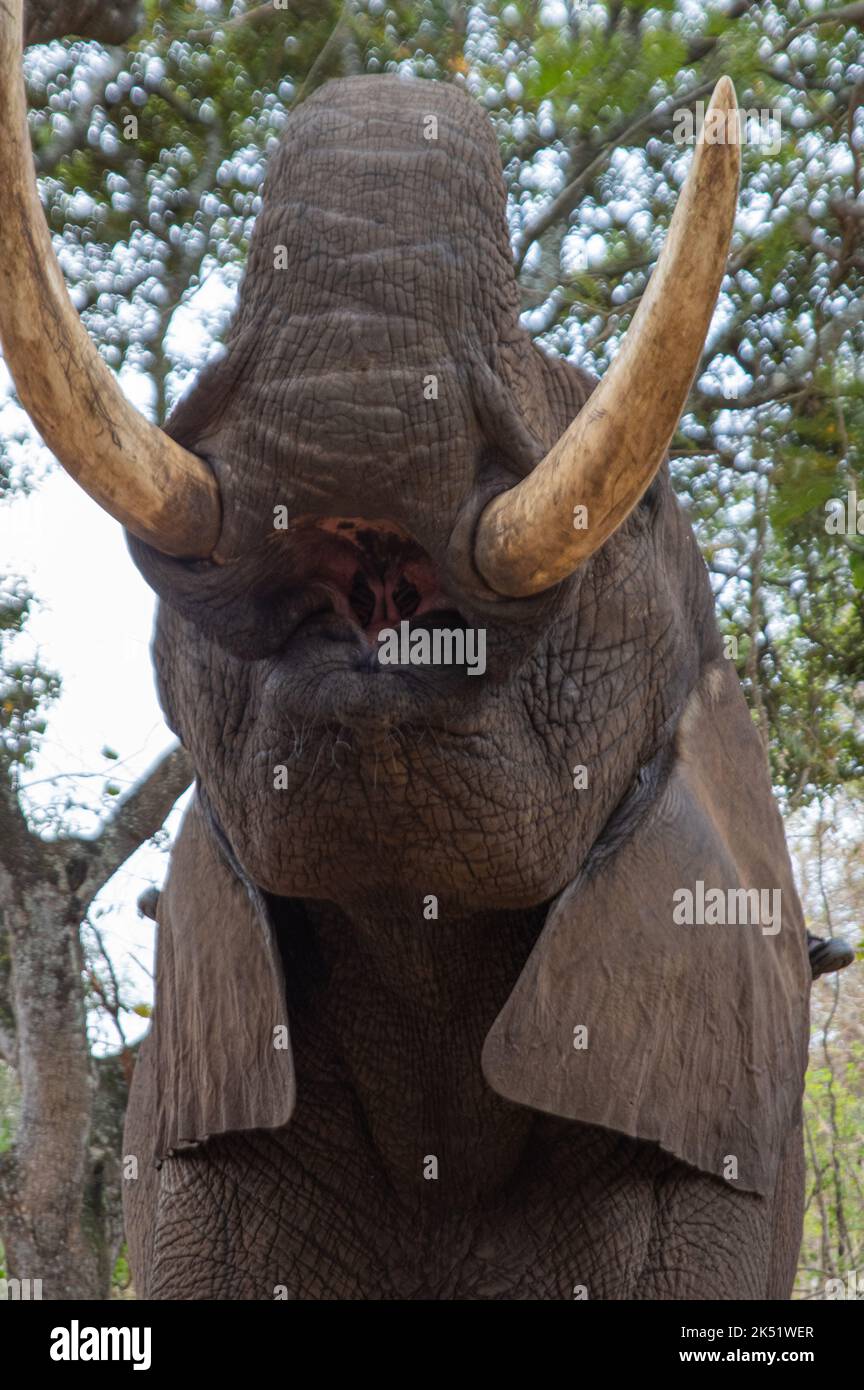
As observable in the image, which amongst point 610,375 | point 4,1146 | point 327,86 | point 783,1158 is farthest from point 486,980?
point 4,1146

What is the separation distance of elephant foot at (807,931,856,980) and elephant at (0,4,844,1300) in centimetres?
23

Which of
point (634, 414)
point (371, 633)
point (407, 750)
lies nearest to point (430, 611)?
point (371, 633)

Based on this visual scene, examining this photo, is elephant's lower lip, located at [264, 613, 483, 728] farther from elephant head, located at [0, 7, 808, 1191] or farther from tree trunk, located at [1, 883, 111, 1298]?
tree trunk, located at [1, 883, 111, 1298]

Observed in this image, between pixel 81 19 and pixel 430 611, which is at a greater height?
pixel 81 19

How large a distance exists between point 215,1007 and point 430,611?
0.91m

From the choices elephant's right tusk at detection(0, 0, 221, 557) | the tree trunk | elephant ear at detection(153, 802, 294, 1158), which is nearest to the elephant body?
elephant ear at detection(153, 802, 294, 1158)

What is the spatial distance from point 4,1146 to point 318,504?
7.31 metres

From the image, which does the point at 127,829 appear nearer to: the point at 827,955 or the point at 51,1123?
the point at 51,1123

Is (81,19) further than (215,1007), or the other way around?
(81,19)

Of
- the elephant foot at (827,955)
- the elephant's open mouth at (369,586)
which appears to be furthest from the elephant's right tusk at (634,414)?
the elephant foot at (827,955)

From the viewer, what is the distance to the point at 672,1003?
10.5 feet

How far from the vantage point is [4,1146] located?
9.34 metres

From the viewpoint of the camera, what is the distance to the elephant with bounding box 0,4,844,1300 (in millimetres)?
2619

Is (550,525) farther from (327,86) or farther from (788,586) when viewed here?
(788,586)
